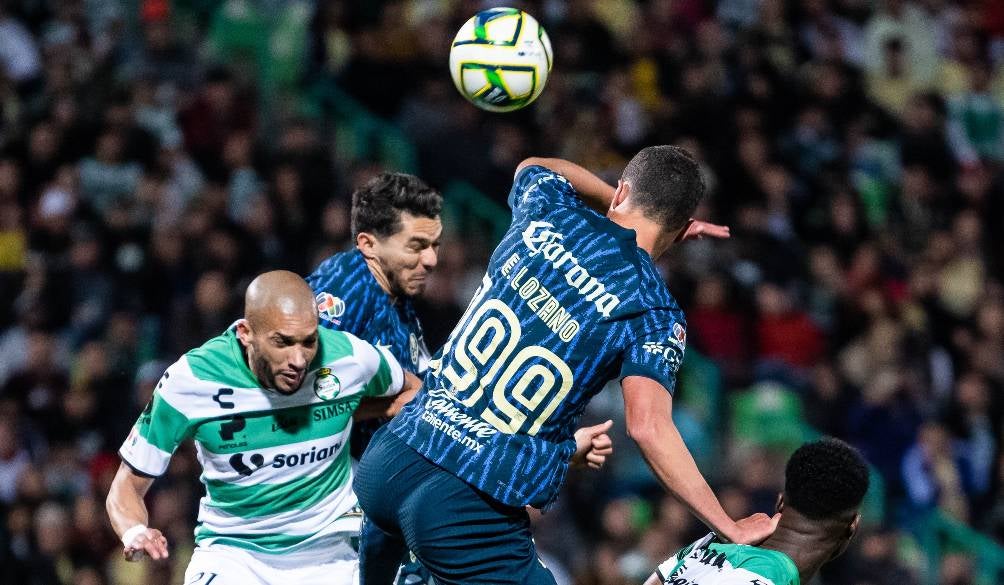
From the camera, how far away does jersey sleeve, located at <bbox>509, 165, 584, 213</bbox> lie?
17.5 feet

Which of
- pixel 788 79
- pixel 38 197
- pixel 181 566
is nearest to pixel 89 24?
pixel 38 197

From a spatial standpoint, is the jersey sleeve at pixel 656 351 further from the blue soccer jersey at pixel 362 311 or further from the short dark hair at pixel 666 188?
the blue soccer jersey at pixel 362 311

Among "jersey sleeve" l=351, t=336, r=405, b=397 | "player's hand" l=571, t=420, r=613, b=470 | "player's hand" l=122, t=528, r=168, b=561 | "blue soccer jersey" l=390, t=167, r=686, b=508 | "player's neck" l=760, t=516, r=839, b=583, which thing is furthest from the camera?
"jersey sleeve" l=351, t=336, r=405, b=397

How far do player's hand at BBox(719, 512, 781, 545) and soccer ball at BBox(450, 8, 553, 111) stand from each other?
2478 millimetres

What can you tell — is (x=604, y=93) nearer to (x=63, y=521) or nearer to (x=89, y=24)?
(x=89, y=24)

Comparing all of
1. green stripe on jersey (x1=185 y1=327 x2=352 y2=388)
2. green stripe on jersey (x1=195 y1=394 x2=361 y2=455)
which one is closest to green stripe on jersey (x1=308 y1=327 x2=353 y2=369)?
green stripe on jersey (x1=185 y1=327 x2=352 y2=388)

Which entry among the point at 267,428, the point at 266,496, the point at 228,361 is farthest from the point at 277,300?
the point at 266,496

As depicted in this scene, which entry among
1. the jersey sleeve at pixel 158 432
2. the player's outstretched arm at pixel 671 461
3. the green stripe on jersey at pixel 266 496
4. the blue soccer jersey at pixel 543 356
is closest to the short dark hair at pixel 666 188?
the blue soccer jersey at pixel 543 356

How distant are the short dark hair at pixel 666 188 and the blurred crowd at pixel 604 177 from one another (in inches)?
223

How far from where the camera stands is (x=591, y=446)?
5.62 meters

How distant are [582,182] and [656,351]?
113cm

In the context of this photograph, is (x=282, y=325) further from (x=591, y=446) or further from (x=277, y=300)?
(x=591, y=446)

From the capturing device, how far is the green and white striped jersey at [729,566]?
461 cm

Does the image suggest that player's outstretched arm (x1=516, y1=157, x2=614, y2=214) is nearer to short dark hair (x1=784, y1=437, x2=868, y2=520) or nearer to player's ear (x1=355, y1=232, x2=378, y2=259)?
player's ear (x1=355, y1=232, x2=378, y2=259)
